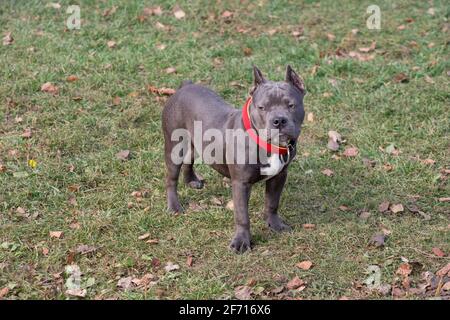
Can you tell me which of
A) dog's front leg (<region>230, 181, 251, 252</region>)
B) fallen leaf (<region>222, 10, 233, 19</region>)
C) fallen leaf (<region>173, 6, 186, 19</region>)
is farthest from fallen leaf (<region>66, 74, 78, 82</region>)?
dog's front leg (<region>230, 181, 251, 252</region>)

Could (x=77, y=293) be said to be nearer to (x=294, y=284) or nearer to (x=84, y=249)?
(x=84, y=249)

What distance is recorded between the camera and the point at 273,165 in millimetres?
5527

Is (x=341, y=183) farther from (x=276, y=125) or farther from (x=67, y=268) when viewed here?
(x=67, y=268)

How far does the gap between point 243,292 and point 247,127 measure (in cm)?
125

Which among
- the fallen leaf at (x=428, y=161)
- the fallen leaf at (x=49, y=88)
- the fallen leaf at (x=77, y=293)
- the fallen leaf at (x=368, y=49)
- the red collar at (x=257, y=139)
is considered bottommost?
the fallen leaf at (x=428, y=161)

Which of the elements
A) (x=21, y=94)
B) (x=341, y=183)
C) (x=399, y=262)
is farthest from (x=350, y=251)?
(x=21, y=94)

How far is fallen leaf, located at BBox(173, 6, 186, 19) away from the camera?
409 inches

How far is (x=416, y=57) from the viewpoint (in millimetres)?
9242

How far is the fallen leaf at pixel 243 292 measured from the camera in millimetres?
5188

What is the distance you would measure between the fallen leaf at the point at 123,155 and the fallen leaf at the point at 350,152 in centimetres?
224

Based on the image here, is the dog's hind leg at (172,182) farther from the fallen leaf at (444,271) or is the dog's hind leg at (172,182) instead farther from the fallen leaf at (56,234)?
the fallen leaf at (444,271)

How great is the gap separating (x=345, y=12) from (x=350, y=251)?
18.4 feet

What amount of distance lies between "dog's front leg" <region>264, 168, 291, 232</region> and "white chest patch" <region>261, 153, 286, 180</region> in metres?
0.27

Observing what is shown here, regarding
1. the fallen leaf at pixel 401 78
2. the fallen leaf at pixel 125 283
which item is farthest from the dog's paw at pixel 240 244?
the fallen leaf at pixel 401 78
